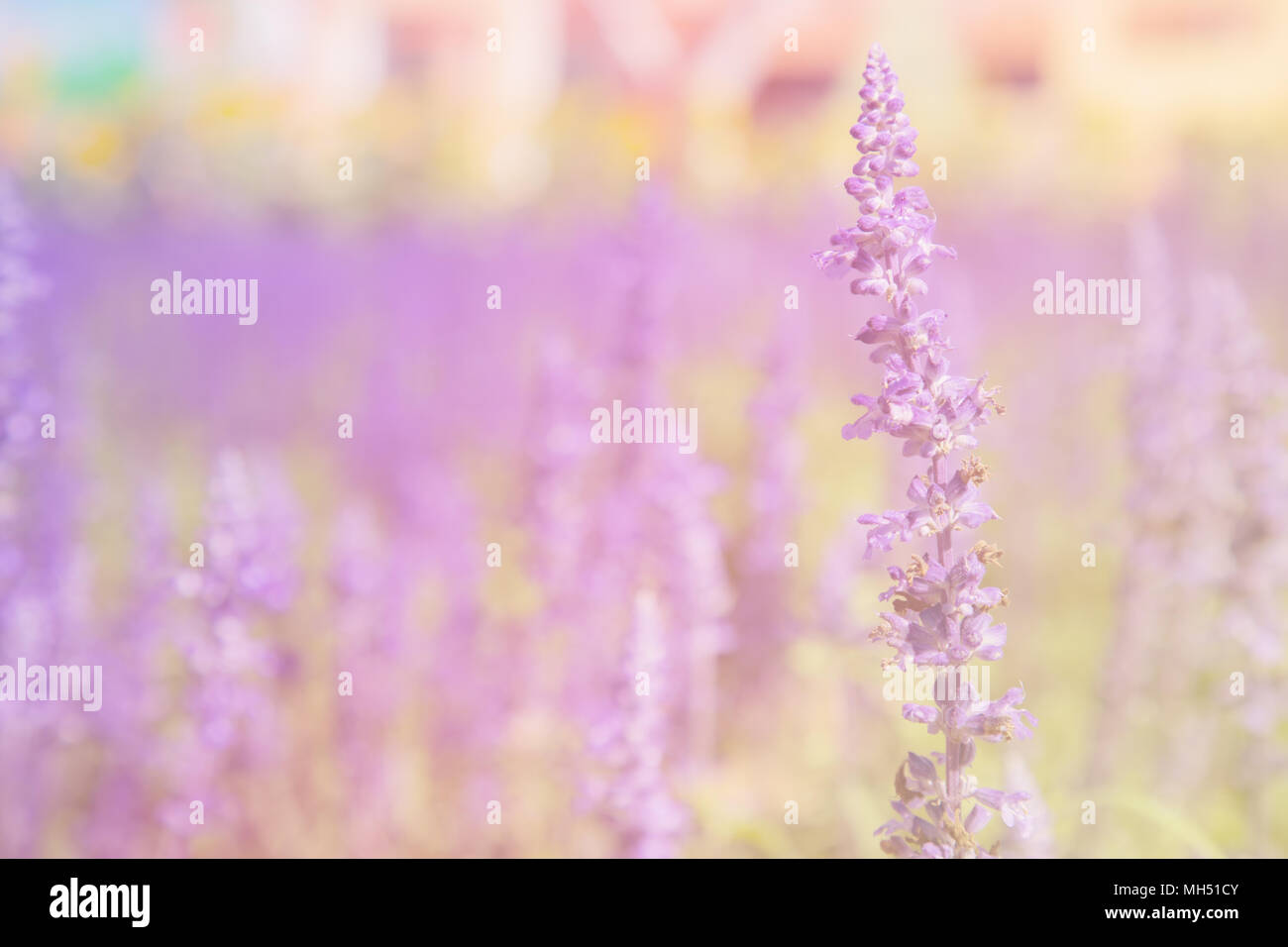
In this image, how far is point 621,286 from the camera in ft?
16.0

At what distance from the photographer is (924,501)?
2.15 meters

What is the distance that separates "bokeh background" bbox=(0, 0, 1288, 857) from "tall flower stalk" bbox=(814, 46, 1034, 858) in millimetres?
322

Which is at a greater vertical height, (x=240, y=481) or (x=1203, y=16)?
(x=1203, y=16)

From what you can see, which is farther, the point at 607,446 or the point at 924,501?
the point at 607,446

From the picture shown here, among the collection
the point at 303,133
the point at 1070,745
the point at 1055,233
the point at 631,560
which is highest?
the point at 303,133

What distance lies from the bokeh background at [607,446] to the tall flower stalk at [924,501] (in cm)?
32

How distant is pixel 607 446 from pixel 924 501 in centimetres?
331

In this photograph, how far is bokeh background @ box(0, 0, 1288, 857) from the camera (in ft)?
13.9

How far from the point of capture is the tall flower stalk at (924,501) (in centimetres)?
208

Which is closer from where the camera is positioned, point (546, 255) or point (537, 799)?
point (537, 799)

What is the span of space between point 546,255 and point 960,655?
8357 millimetres
